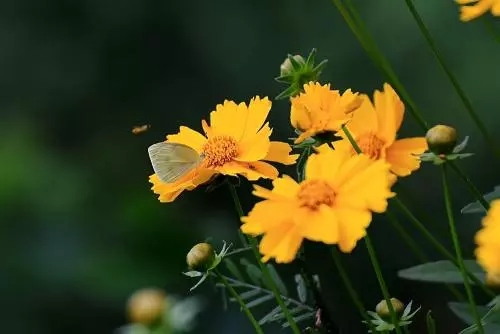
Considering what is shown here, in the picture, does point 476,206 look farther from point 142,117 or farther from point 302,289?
point 142,117

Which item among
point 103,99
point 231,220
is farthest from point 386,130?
point 103,99

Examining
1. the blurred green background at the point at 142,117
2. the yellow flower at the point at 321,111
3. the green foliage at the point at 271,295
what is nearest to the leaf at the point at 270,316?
the green foliage at the point at 271,295

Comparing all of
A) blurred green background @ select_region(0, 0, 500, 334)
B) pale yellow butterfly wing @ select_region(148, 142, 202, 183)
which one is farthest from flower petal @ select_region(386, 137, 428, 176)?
blurred green background @ select_region(0, 0, 500, 334)

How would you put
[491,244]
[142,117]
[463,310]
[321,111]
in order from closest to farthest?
1. [491,244]
2. [321,111]
3. [463,310]
4. [142,117]

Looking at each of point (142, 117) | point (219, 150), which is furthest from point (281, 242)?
point (142, 117)

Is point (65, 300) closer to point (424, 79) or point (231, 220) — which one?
point (231, 220)

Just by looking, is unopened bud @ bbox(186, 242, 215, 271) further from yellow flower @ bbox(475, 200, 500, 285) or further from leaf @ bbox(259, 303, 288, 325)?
yellow flower @ bbox(475, 200, 500, 285)
